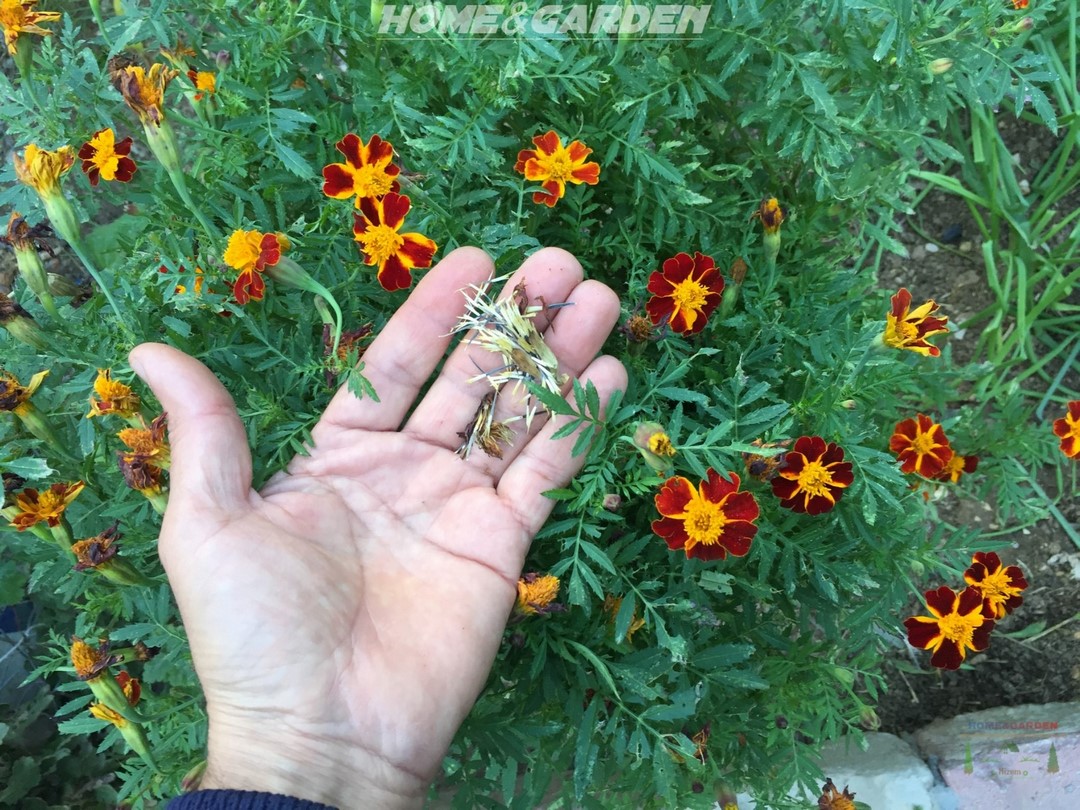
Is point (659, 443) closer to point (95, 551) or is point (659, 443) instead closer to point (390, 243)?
point (390, 243)

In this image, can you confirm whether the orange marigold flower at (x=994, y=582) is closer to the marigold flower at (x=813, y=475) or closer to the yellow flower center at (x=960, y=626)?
the yellow flower center at (x=960, y=626)

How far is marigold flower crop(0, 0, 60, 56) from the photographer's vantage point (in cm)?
120

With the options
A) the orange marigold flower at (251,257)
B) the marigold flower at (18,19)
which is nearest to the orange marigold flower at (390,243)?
the orange marigold flower at (251,257)

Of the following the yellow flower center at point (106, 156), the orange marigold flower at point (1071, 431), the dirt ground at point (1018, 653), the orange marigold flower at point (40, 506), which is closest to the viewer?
the orange marigold flower at point (40, 506)

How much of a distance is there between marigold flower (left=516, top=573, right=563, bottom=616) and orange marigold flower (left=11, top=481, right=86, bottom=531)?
623mm

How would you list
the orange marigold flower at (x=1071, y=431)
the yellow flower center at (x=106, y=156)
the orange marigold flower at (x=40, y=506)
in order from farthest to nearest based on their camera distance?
the orange marigold flower at (x=1071, y=431) → the yellow flower center at (x=106, y=156) → the orange marigold flower at (x=40, y=506)

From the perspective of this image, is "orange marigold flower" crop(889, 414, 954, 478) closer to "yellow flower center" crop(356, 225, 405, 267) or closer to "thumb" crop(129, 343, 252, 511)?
"yellow flower center" crop(356, 225, 405, 267)

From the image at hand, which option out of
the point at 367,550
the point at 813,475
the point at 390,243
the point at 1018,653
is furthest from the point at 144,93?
the point at 1018,653

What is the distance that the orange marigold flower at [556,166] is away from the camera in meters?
1.26

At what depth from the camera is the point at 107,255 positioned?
71.7 inches

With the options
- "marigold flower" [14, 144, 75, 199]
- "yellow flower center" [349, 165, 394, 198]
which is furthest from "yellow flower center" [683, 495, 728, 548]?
"marigold flower" [14, 144, 75, 199]

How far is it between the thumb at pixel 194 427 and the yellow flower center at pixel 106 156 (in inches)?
14.2

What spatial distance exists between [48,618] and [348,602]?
110 cm

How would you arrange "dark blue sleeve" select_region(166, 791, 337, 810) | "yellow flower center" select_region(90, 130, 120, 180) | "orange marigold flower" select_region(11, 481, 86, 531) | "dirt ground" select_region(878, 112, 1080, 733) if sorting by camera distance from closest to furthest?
"dark blue sleeve" select_region(166, 791, 337, 810), "orange marigold flower" select_region(11, 481, 86, 531), "yellow flower center" select_region(90, 130, 120, 180), "dirt ground" select_region(878, 112, 1080, 733)
